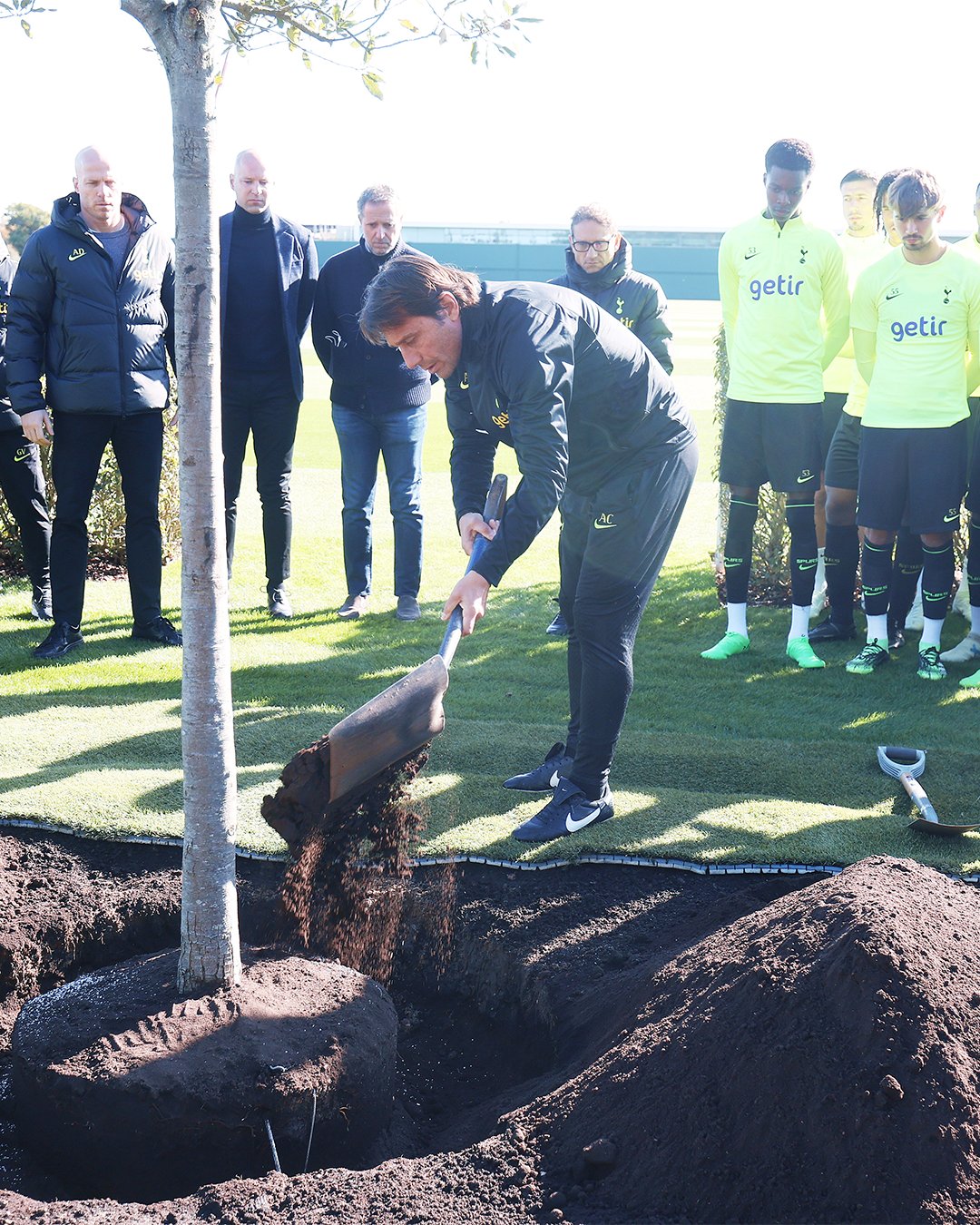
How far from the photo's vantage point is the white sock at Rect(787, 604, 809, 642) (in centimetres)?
659

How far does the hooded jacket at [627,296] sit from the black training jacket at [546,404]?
240cm

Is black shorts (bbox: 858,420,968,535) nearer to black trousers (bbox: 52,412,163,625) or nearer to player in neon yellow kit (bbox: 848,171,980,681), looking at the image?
player in neon yellow kit (bbox: 848,171,980,681)

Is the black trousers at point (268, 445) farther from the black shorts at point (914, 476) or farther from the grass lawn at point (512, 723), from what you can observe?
the black shorts at point (914, 476)

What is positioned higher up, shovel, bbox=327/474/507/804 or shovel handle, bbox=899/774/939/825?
shovel, bbox=327/474/507/804

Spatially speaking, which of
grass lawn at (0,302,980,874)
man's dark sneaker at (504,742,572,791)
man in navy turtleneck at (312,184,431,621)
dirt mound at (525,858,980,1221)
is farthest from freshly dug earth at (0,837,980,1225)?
man in navy turtleneck at (312,184,431,621)

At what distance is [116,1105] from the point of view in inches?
105

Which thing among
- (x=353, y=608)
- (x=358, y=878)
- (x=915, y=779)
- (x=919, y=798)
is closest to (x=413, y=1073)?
(x=358, y=878)

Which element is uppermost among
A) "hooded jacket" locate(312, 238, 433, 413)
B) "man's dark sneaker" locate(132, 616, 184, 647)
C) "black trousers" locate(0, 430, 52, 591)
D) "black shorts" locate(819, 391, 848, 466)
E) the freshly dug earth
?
"hooded jacket" locate(312, 238, 433, 413)

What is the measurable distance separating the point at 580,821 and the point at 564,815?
0.06 m

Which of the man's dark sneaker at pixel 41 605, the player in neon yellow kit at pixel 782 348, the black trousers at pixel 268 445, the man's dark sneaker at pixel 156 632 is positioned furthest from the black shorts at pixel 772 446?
the man's dark sneaker at pixel 41 605

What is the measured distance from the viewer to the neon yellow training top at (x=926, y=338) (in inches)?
228

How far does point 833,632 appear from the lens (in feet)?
22.9

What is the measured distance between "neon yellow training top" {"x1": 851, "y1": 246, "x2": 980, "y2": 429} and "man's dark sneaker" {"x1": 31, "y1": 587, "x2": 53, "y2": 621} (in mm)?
4782

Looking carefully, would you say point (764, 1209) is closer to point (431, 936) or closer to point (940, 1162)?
point (940, 1162)
